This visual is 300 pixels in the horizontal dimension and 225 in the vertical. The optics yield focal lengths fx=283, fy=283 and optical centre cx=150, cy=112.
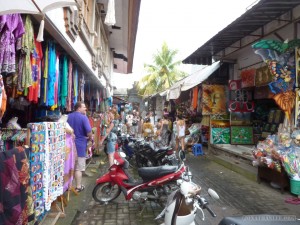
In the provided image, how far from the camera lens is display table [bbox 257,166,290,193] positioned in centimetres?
632

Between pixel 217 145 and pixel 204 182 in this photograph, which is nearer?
pixel 204 182

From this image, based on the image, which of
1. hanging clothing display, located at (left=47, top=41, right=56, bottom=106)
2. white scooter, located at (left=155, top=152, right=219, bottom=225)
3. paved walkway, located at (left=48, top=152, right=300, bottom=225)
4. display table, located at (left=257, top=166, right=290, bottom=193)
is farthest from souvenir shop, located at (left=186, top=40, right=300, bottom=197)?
hanging clothing display, located at (left=47, top=41, right=56, bottom=106)

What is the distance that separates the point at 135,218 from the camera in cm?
496

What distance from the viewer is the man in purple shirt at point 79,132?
5930 mm

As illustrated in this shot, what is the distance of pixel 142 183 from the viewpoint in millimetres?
5176

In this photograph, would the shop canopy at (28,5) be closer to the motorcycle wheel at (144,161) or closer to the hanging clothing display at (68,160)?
the hanging clothing display at (68,160)

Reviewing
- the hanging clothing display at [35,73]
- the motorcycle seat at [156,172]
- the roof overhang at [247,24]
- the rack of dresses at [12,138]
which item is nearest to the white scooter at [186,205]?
the motorcycle seat at [156,172]

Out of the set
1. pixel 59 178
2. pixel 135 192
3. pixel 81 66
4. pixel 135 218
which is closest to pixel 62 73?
pixel 81 66

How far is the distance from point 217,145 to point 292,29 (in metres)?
5.11

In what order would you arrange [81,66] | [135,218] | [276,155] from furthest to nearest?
[81,66] → [276,155] → [135,218]

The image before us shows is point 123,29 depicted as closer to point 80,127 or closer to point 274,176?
point 80,127

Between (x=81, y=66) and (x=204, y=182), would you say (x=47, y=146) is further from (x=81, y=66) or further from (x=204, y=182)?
(x=204, y=182)

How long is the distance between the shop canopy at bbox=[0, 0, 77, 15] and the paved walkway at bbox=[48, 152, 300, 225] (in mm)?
3148

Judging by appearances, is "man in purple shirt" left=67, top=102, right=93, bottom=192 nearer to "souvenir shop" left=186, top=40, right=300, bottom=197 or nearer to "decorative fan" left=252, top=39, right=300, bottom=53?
"souvenir shop" left=186, top=40, right=300, bottom=197
